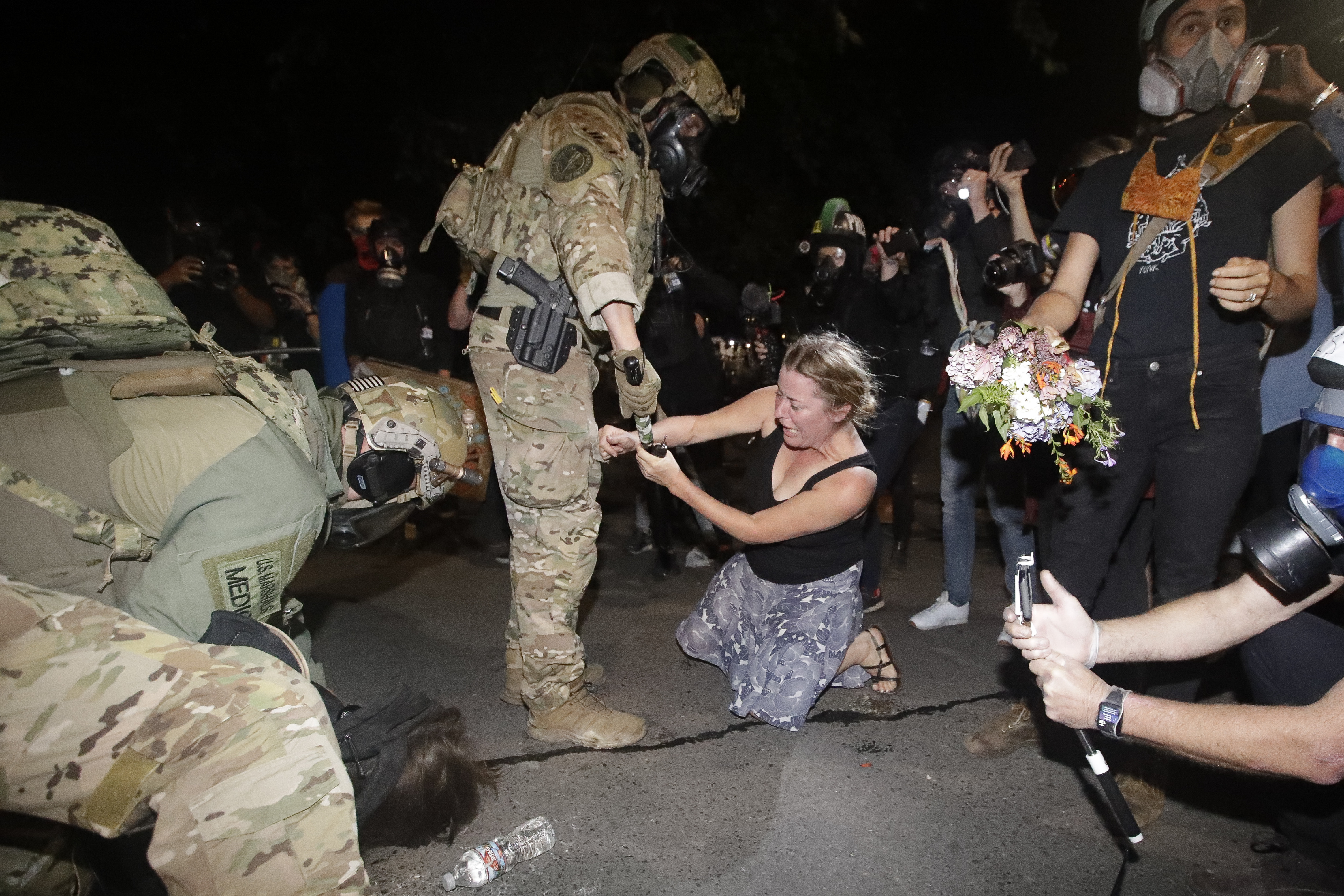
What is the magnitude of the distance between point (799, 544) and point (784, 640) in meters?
0.40

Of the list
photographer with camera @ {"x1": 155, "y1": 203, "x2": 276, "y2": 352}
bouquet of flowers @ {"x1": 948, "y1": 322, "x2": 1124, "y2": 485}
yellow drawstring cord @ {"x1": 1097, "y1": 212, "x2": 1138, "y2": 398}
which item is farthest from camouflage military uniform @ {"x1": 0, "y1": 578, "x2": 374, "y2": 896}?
photographer with camera @ {"x1": 155, "y1": 203, "x2": 276, "y2": 352}

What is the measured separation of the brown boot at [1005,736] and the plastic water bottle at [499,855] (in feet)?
5.08

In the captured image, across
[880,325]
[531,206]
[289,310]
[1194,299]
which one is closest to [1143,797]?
[1194,299]

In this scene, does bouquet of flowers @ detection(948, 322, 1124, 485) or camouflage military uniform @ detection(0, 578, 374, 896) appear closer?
camouflage military uniform @ detection(0, 578, 374, 896)

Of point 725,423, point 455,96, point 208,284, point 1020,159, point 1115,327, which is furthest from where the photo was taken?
point 455,96

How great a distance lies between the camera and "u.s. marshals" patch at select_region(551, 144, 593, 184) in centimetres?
254

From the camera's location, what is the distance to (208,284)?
519 cm

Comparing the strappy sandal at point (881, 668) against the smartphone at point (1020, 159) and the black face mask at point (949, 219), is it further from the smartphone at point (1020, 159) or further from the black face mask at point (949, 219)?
the smartphone at point (1020, 159)

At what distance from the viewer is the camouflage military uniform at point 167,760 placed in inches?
50.9

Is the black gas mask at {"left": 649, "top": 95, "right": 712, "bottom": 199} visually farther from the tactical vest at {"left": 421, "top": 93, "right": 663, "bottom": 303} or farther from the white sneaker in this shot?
the white sneaker

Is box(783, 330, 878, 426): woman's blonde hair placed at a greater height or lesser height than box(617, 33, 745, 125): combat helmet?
lesser

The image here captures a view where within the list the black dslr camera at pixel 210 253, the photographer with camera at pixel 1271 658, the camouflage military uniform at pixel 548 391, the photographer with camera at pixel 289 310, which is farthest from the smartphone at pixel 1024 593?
the black dslr camera at pixel 210 253

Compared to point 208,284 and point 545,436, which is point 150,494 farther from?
point 208,284

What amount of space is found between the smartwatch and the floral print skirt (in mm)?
1460
